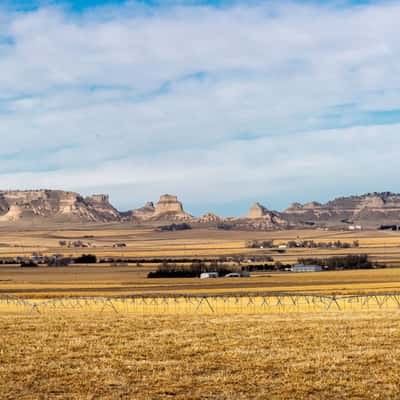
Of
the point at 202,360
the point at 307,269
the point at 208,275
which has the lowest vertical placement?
the point at 307,269

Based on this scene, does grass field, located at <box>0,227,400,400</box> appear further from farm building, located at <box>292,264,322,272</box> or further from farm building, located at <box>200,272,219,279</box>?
farm building, located at <box>292,264,322,272</box>

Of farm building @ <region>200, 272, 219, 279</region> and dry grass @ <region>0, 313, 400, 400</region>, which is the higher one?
dry grass @ <region>0, 313, 400, 400</region>

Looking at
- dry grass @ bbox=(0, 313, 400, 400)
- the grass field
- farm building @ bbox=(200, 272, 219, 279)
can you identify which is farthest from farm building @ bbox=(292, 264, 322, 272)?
dry grass @ bbox=(0, 313, 400, 400)

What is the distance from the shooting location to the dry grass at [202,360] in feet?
37.0

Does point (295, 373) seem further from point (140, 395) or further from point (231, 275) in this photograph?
point (231, 275)

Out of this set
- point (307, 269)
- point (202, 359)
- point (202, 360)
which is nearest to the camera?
point (202, 360)

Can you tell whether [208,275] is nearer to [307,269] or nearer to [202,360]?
[307,269]

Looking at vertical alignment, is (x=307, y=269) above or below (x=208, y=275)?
below

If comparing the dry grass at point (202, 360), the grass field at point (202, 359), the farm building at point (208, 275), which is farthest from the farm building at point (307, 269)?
the dry grass at point (202, 360)

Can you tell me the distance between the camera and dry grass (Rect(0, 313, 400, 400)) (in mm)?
11266

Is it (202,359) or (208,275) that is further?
(208,275)

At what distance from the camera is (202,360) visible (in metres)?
13.8

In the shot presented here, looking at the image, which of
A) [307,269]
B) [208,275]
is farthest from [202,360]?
[307,269]

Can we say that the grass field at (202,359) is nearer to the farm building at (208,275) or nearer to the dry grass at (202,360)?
the dry grass at (202,360)
